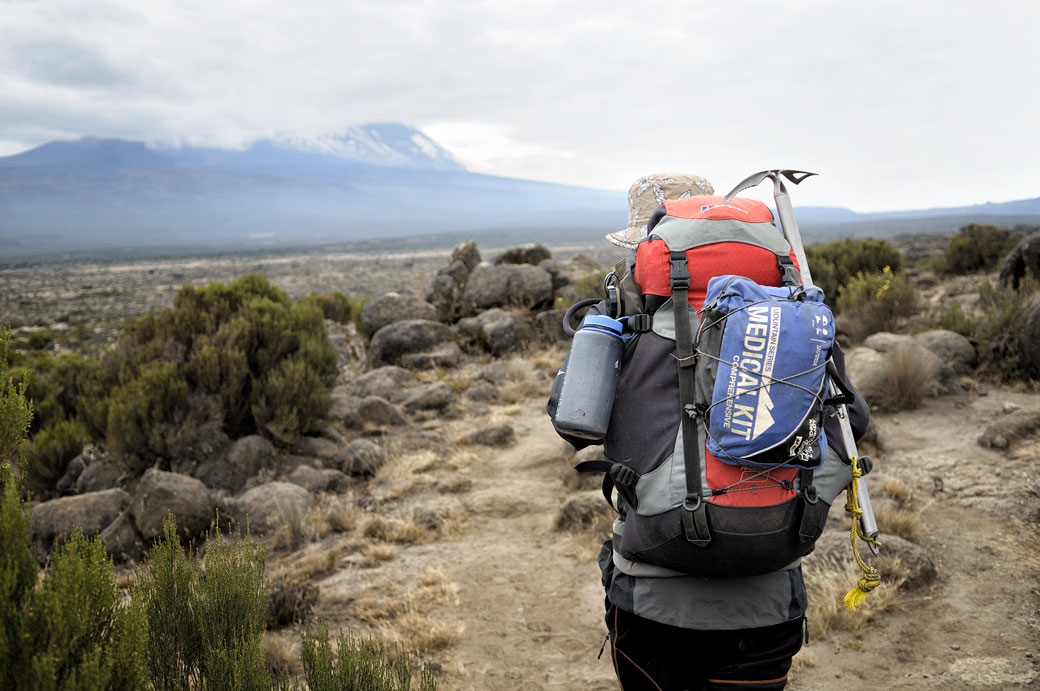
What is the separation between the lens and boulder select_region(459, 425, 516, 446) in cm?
780

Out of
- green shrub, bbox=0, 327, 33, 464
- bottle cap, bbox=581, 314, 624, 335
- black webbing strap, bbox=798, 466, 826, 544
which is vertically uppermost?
bottle cap, bbox=581, 314, 624, 335

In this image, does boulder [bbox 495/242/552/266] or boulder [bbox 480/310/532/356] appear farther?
boulder [bbox 495/242/552/266]

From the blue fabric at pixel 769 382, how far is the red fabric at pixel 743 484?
0.10 ft

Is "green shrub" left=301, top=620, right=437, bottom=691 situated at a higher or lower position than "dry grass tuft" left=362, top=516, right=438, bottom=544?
higher

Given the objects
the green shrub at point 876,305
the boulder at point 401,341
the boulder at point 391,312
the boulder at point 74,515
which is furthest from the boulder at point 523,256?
the boulder at point 74,515

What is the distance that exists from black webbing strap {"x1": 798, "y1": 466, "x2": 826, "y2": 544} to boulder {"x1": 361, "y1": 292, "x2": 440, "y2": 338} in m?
12.4

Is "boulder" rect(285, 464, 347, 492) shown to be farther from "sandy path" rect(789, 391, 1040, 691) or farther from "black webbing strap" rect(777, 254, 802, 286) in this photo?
"black webbing strap" rect(777, 254, 802, 286)

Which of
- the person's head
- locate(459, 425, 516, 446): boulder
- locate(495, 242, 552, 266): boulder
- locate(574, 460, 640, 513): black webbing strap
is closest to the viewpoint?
locate(574, 460, 640, 513): black webbing strap

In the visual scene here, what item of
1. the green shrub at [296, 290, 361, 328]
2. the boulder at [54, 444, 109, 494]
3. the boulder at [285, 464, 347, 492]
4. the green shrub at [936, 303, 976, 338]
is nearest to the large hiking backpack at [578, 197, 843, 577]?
the boulder at [285, 464, 347, 492]

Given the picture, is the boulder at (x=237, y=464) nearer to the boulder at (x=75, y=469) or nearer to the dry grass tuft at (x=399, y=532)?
the boulder at (x=75, y=469)

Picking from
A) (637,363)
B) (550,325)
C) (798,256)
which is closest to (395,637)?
(637,363)

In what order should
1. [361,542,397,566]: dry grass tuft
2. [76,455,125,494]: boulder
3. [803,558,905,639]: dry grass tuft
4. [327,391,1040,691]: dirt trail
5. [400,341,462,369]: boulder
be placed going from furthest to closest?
1. [400,341,462,369]: boulder
2. [76,455,125,494]: boulder
3. [361,542,397,566]: dry grass tuft
4. [803,558,905,639]: dry grass tuft
5. [327,391,1040,691]: dirt trail

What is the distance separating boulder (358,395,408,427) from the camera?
28.3ft

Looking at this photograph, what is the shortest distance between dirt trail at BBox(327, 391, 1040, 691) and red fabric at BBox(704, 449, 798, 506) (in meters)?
2.26
